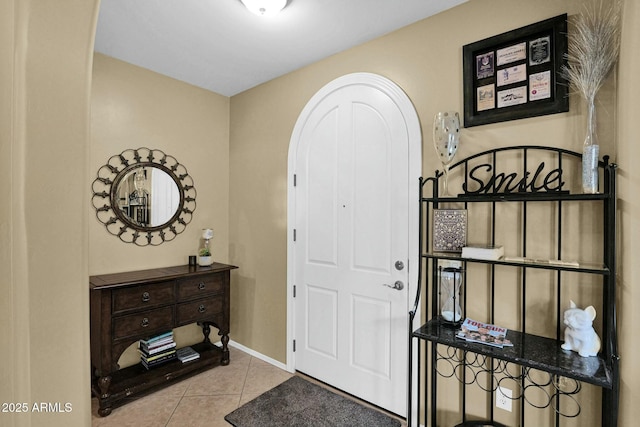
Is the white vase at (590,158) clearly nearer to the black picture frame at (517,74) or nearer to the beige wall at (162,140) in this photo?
the black picture frame at (517,74)

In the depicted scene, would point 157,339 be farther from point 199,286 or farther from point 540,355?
point 540,355

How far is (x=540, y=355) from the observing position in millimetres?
1489

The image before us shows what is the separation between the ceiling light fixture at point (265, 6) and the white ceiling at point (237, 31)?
7cm

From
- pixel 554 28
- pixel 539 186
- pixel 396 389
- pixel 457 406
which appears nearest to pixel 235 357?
pixel 396 389

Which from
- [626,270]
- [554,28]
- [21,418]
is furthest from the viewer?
[554,28]

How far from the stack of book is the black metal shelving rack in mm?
1983

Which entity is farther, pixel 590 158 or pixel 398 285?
pixel 398 285

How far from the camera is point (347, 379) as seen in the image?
2.48m

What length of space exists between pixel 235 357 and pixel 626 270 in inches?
116

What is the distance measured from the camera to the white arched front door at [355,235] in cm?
218

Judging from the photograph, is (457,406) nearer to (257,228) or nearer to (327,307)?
(327,307)

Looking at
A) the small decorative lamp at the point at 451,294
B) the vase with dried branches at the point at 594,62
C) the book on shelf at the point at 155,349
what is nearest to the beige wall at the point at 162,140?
the book on shelf at the point at 155,349

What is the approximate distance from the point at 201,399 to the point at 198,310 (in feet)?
2.18

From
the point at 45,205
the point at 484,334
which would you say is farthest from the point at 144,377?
the point at 484,334
